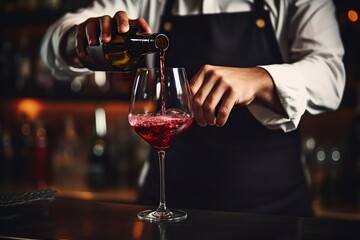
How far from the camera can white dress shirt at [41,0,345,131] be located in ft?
4.47

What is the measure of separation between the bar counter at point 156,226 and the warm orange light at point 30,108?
7.01ft

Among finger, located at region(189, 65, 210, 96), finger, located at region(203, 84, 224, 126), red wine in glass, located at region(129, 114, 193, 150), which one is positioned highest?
finger, located at region(189, 65, 210, 96)

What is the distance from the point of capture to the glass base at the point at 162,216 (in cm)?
103

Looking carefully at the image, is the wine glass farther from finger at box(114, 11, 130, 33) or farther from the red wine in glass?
finger at box(114, 11, 130, 33)

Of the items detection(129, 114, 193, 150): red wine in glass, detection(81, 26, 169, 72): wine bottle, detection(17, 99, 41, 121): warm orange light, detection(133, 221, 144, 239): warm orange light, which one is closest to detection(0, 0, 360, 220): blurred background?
detection(17, 99, 41, 121): warm orange light

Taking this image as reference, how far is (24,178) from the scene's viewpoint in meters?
3.02

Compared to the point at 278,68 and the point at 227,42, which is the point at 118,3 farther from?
the point at 278,68

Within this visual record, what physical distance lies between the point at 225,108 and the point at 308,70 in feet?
1.06

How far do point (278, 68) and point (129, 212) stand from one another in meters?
0.47

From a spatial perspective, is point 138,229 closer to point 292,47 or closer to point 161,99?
point 161,99

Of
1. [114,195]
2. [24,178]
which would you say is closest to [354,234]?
[114,195]

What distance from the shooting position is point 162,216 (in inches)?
41.4

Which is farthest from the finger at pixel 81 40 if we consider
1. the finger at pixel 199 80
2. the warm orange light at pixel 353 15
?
the warm orange light at pixel 353 15

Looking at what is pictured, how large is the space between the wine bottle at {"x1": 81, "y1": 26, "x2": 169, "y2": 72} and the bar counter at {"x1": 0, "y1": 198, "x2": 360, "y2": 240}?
1.15 ft
